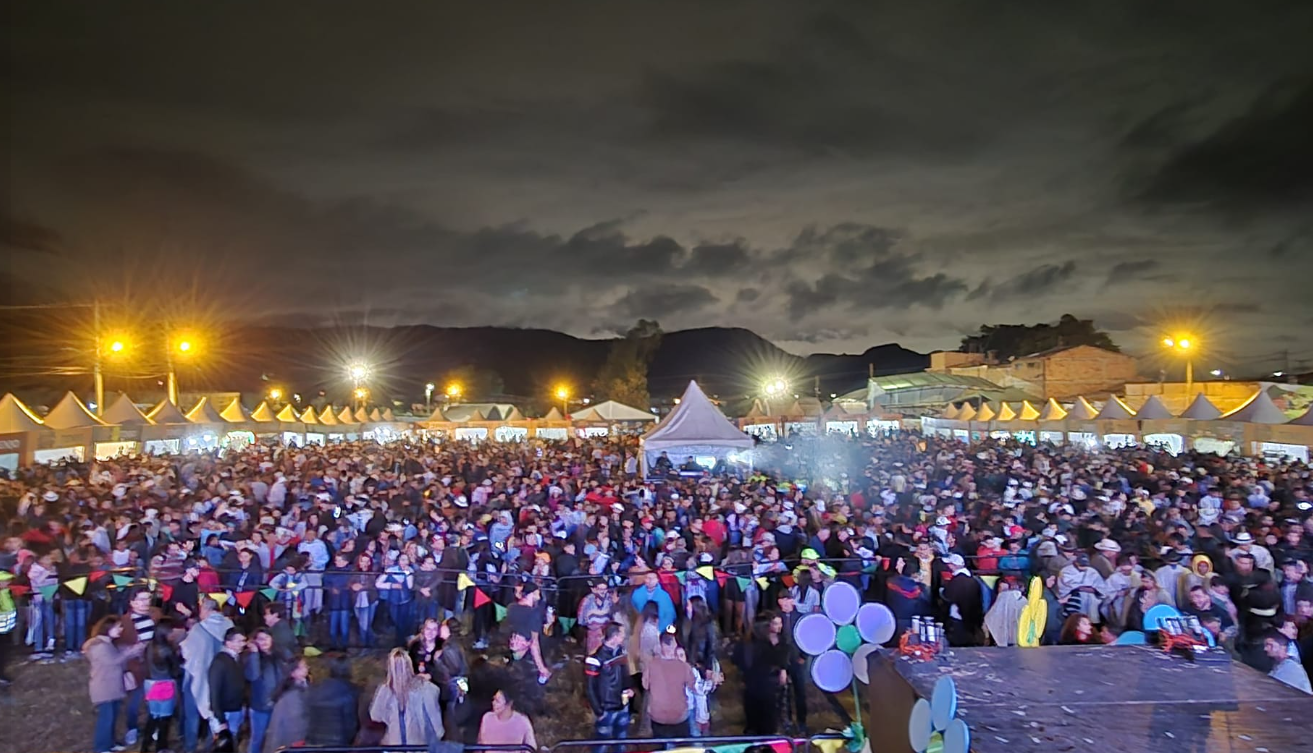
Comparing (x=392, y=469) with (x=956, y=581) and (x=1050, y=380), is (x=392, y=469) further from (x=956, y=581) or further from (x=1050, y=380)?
(x=1050, y=380)

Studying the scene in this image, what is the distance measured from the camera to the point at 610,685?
584cm

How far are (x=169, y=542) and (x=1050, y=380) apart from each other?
55.7 metres

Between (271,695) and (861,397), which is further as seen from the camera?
(861,397)

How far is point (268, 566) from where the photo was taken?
31.9 ft

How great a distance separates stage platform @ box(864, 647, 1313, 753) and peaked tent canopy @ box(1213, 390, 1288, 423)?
21793mm

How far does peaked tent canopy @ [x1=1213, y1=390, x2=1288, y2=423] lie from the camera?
20.7 m

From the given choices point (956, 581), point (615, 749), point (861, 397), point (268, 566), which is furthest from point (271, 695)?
point (861, 397)

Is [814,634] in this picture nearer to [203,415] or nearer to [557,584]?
[557,584]

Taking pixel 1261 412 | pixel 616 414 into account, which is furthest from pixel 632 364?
pixel 1261 412

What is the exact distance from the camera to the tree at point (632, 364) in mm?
82375

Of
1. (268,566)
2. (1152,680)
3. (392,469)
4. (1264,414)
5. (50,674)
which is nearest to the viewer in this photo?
(1152,680)

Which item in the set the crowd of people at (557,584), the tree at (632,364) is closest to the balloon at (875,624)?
the crowd of people at (557,584)

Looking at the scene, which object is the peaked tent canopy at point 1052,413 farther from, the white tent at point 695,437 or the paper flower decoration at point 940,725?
the paper flower decoration at point 940,725

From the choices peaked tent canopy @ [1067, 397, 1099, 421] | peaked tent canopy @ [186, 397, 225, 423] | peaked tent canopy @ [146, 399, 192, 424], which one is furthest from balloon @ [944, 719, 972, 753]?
peaked tent canopy @ [186, 397, 225, 423]
